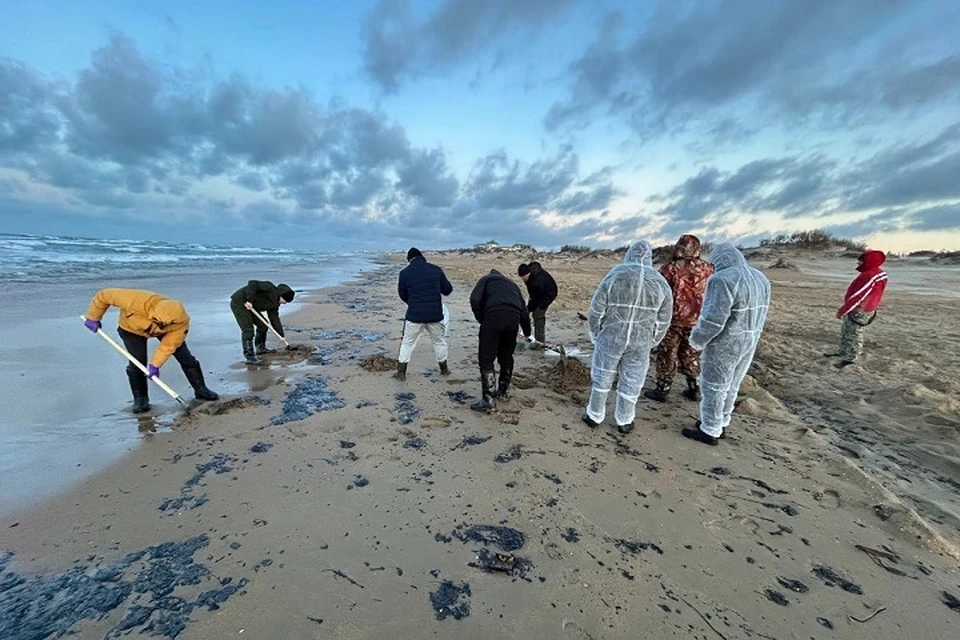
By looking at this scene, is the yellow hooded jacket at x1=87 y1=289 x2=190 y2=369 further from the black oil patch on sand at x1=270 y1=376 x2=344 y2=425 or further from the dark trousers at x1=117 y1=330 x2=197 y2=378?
the black oil patch on sand at x1=270 y1=376 x2=344 y2=425

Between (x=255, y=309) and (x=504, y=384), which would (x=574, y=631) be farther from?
(x=255, y=309)

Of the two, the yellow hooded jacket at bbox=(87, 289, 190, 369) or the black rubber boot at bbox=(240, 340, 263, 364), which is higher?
the yellow hooded jacket at bbox=(87, 289, 190, 369)

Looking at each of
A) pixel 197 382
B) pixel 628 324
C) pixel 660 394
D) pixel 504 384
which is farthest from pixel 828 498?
pixel 197 382

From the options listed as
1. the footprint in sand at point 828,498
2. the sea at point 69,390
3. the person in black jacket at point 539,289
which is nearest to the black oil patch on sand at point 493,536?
the footprint in sand at point 828,498

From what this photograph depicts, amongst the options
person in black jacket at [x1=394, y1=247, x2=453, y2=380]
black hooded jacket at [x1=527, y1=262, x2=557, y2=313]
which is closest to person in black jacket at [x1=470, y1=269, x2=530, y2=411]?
person in black jacket at [x1=394, y1=247, x2=453, y2=380]

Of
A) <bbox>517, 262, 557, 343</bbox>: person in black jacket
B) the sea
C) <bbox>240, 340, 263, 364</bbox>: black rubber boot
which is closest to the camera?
the sea

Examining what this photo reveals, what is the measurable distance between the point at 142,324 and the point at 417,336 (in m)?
3.41

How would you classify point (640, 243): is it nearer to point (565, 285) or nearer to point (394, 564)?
point (394, 564)

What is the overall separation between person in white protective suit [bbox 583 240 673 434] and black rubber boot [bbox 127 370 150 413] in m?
5.40

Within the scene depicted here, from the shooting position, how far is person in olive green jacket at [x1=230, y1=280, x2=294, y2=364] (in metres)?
7.22

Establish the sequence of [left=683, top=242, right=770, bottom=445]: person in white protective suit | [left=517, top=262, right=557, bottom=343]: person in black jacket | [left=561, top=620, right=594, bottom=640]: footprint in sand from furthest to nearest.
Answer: [left=517, top=262, right=557, bottom=343]: person in black jacket
[left=683, top=242, right=770, bottom=445]: person in white protective suit
[left=561, top=620, right=594, bottom=640]: footprint in sand

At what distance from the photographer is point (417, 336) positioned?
20.9ft

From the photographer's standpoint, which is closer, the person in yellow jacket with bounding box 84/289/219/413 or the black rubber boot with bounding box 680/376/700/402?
the person in yellow jacket with bounding box 84/289/219/413

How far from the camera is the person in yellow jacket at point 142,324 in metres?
4.92
